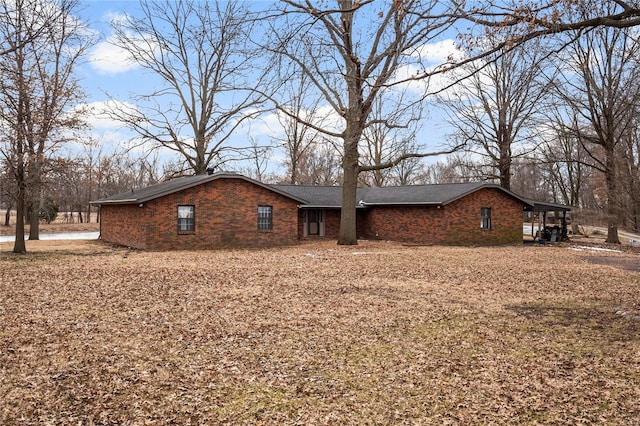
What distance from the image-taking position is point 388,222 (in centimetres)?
2820

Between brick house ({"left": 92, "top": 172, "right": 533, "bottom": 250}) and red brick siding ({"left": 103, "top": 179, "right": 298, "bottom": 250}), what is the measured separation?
42 mm

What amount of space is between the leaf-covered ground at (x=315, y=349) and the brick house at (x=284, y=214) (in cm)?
833

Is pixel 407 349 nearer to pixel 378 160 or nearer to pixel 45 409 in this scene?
pixel 45 409

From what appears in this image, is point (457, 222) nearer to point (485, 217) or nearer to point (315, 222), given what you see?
point (485, 217)

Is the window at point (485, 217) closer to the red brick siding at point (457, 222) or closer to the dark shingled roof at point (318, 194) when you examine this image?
the red brick siding at point (457, 222)

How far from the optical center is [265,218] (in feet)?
78.9

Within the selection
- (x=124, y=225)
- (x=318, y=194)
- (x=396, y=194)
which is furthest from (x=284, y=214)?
(x=396, y=194)

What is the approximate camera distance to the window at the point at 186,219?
21.7 meters

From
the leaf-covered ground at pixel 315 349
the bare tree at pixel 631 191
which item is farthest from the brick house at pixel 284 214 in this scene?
the bare tree at pixel 631 191

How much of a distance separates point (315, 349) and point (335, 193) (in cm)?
2550

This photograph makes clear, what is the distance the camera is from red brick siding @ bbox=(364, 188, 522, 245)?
25.5 meters

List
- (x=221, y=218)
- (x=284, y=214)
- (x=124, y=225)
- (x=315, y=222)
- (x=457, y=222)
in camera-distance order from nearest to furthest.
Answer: (x=221, y=218) < (x=124, y=225) < (x=284, y=214) < (x=457, y=222) < (x=315, y=222)

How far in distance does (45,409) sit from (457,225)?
76.3 feet

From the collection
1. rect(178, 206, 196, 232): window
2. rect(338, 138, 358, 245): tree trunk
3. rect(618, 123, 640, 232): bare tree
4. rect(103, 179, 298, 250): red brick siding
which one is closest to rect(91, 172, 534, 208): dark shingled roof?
rect(103, 179, 298, 250): red brick siding
